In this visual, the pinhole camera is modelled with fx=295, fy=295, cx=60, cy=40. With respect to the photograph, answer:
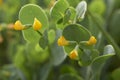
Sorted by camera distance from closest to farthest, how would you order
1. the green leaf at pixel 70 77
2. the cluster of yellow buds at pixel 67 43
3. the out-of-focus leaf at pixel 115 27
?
the cluster of yellow buds at pixel 67 43
the green leaf at pixel 70 77
the out-of-focus leaf at pixel 115 27

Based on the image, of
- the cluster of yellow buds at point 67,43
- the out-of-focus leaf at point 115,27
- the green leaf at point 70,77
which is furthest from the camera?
the out-of-focus leaf at point 115,27

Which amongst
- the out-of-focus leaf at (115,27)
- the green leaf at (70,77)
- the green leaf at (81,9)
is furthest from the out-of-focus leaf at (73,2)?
the out-of-focus leaf at (115,27)

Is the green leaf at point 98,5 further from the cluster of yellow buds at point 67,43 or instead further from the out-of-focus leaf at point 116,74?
the cluster of yellow buds at point 67,43

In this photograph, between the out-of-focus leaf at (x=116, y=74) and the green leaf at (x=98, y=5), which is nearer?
the out-of-focus leaf at (x=116, y=74)

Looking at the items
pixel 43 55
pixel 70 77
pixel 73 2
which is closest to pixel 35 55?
pixel 43 55

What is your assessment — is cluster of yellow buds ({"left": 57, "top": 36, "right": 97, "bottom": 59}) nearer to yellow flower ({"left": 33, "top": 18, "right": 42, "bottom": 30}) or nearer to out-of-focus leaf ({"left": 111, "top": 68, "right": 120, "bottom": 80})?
yellow flower ({"left": 33, "top": 18, "right": 42, "bottom": 30})

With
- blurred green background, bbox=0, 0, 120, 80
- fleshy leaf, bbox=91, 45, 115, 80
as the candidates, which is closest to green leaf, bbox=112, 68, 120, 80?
blurred green background, bbox=0, 0, 120, 80

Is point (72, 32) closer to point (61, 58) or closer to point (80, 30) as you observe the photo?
point (80, 30)

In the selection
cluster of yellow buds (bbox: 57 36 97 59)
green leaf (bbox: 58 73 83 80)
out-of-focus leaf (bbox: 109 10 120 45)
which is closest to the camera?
cluster of yellow buds (bbox: 57 36 97 59)
